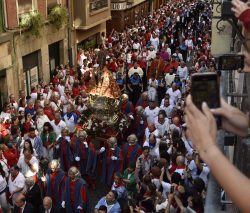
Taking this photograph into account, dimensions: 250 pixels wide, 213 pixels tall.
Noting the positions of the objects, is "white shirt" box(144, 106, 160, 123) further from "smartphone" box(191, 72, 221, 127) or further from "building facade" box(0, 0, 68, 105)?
"smartphone" box(191, 72, 221, 127)

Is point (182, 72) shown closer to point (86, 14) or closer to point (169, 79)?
point (169, 79)

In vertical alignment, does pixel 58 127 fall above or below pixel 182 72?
below

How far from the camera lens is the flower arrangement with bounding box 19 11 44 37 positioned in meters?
16.5

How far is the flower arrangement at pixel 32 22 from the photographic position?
1652 centimetres

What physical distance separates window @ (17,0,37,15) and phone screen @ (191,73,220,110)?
15.0m

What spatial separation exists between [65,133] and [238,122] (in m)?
7.98

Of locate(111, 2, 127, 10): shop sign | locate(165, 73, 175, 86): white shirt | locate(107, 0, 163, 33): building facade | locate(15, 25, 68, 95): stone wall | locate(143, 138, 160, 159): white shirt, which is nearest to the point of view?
locate(143, 138, 160, 159): white shirt

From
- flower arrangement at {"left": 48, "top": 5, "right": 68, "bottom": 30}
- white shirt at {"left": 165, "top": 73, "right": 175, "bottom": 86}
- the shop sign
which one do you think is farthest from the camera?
the shop sign

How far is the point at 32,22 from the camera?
16875 millimetres

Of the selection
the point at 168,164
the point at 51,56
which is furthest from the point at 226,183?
the point at 51,56

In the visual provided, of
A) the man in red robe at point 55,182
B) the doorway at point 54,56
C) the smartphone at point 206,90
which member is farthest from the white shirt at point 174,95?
the smartphone at point 206,90

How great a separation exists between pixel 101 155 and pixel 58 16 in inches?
395

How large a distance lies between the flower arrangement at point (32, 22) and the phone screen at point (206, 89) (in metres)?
14.8

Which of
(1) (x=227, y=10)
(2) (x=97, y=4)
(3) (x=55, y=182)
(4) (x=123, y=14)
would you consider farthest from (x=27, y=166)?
(4) (x=123, y=14)
